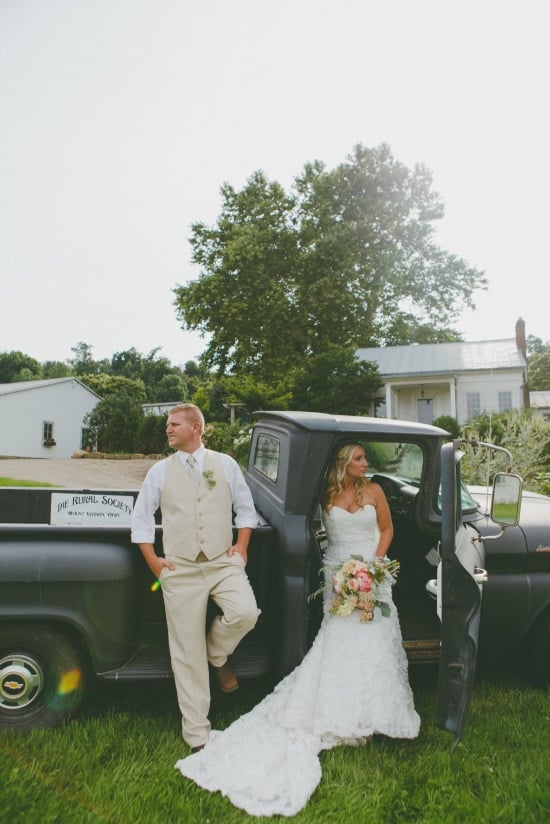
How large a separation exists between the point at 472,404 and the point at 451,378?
1.70m

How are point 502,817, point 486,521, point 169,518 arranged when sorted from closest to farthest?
point 502,817
point 169,518
point 486,521

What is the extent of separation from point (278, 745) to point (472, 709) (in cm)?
139

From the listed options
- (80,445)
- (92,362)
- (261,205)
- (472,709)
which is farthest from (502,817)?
(92,362)

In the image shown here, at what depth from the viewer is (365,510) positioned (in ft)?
12.7

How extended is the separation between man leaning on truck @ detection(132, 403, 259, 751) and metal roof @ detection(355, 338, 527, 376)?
24.9 m

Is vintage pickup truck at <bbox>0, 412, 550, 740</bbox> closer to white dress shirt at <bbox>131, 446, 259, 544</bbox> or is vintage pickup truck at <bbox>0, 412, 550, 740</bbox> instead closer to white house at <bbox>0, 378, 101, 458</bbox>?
white dress shirt at <bbox>131, 446, 259, 544</bbox>

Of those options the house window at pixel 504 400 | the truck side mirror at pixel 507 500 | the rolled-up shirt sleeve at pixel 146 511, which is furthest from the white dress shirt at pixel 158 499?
the house window at pixel 504 400

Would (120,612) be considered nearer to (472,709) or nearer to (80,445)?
(472,709)

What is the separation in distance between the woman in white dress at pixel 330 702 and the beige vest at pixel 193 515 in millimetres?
808

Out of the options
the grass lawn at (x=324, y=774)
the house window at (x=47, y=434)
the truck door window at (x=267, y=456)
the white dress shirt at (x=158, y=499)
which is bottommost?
the grass lawn at (x=324, y=774)

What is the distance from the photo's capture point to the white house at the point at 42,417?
31484mm

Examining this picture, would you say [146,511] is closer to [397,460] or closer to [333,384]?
[397,460]

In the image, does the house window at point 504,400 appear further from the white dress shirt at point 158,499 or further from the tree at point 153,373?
the tree at point 153,373

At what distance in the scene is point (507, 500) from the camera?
3252mm
